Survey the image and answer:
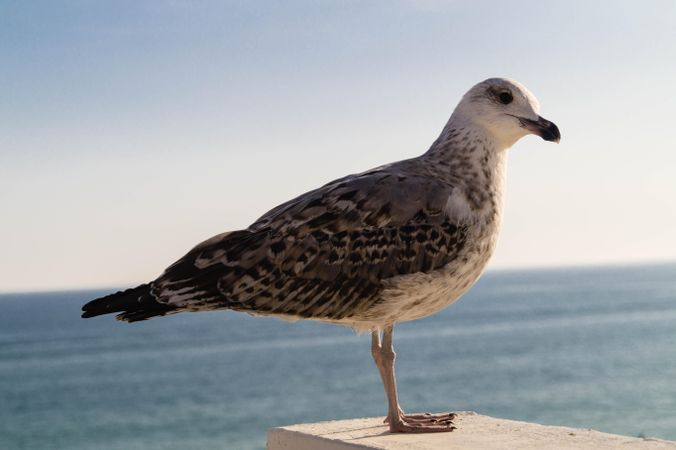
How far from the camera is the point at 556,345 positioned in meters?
143

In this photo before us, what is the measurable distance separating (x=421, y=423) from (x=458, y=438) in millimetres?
477

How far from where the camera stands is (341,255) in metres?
7.81

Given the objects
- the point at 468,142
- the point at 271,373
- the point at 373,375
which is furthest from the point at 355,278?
the point at 271,373

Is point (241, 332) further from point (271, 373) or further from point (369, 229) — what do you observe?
point (369, 229)

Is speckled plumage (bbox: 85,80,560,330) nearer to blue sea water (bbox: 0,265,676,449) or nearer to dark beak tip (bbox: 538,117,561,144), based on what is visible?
dark beak tip (bbox: 538,117,561,144)

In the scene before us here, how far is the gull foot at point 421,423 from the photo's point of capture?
8055mm

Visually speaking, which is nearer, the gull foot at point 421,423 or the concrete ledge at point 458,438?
the concrete ledge at point 458,438

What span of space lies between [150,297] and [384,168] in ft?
7.01

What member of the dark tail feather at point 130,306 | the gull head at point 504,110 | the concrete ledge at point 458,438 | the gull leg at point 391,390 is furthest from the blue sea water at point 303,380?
the dark tail feather at point 130,306

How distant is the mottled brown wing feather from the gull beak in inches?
35.7

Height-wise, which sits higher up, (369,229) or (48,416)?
(369,229)

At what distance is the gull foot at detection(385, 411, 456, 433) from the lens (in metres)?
8.05

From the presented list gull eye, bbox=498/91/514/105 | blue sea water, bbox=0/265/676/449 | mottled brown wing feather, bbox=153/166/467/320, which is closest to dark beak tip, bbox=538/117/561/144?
gull eye, bbox=498/91/514/105

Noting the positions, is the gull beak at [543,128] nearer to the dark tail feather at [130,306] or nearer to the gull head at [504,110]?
the gull head at [504,110]
